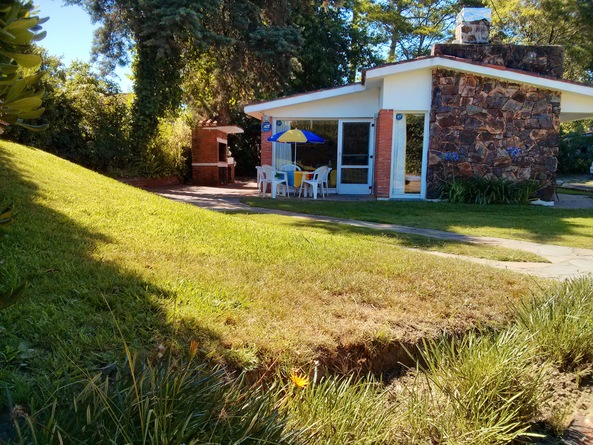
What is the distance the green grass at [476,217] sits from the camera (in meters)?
9.23

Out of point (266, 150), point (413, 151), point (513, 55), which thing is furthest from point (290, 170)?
point (513, 55)

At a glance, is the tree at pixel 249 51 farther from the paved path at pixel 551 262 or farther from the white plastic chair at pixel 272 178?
the paved path at pixel 551 262

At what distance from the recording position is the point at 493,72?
14.0 meters

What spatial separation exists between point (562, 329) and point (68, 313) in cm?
341

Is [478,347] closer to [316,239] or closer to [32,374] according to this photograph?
[32,374]

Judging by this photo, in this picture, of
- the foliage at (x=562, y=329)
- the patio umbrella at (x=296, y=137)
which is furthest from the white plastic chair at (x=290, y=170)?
the foliage at (x=562, y=329)

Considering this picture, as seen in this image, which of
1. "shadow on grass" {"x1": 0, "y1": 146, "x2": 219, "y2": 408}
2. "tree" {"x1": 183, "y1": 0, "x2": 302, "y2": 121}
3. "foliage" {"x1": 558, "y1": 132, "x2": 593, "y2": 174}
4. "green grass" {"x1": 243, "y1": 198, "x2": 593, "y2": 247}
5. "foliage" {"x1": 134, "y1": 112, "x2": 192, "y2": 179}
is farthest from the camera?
"foliage" {"x1": 558, "y1": 132, "x2": 593, "y2": 174}

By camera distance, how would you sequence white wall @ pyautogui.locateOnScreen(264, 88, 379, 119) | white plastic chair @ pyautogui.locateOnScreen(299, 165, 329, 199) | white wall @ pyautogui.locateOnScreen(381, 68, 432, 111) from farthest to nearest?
white wall @ pyautogui.locateOnScreen(264, 88, 379, 119) → white plastic chair @ pyautogui.locateOnScreen(299, 165, 329, 199) → white wall @ pyautogui.locateOnScreen(381, 68, 432, 111)

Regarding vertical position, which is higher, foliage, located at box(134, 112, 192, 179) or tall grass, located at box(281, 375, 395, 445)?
foliage, located at box(134, 112, 192, 179)

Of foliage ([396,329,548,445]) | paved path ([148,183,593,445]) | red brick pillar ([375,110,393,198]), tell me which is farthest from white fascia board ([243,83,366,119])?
foliage ([396,329,548,445])

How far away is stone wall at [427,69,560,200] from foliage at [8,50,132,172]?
1074cm

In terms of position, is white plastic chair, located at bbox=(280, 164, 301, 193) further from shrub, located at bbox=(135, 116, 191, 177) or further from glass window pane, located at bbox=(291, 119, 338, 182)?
shrub, located at bbox=(135, 116, 191, 177)

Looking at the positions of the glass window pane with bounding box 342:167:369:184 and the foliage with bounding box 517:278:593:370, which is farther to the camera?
the glass window pane with bounding box 342:167:369:184

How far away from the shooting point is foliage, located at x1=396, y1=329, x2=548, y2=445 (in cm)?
263
